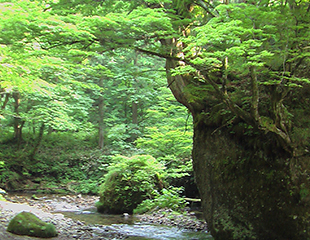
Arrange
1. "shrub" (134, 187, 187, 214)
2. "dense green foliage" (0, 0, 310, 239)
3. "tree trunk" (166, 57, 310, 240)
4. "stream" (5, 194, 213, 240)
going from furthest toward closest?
1. "shrub" (134, 187, 187, 214)
2. "stream" (5, 194, 213, 240)
3. "tree trunk" (166, 57, 310, 240)
4. "dense green foliage" (0, 0, 310, 239)

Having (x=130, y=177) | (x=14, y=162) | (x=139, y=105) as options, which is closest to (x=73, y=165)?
(x=14, y=162)

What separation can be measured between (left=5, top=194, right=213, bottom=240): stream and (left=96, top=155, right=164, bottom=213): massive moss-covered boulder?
599mm

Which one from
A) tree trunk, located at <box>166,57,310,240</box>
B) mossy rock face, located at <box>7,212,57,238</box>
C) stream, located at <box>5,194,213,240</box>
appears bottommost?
stream, located at <box>5,194,213,240</box>

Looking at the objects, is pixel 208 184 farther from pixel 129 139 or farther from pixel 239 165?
pixel 129 139

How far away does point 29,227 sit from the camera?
5.79 metres

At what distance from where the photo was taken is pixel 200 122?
6594 mm

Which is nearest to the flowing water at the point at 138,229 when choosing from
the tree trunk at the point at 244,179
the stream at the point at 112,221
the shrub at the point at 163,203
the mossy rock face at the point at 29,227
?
the stream at the point at 112,221

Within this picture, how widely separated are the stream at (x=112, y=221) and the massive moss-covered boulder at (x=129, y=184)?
1.97ft

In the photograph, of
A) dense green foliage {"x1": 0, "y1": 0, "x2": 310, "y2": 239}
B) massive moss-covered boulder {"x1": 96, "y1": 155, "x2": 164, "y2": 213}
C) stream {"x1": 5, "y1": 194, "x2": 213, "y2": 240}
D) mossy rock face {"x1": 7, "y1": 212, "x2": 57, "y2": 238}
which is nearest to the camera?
dense green foliage {"x1": 0, "y1": 0, "x2": 310, "y2": 239}

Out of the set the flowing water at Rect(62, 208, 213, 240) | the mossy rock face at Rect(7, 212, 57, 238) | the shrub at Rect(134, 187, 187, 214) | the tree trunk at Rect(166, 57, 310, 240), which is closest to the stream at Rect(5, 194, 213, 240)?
the flowing water at Rect(62, 208, 213, 240)

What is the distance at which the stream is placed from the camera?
7.02 meters

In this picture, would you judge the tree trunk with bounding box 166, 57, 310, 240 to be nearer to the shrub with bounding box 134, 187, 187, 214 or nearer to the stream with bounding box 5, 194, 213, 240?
the stream with bounding box 5, 194, 213, 240

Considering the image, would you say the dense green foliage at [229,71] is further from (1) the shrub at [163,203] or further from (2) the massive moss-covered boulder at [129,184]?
(2) the massive moss-covered boulder at [129,184]

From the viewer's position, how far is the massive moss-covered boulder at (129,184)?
1057 cm
